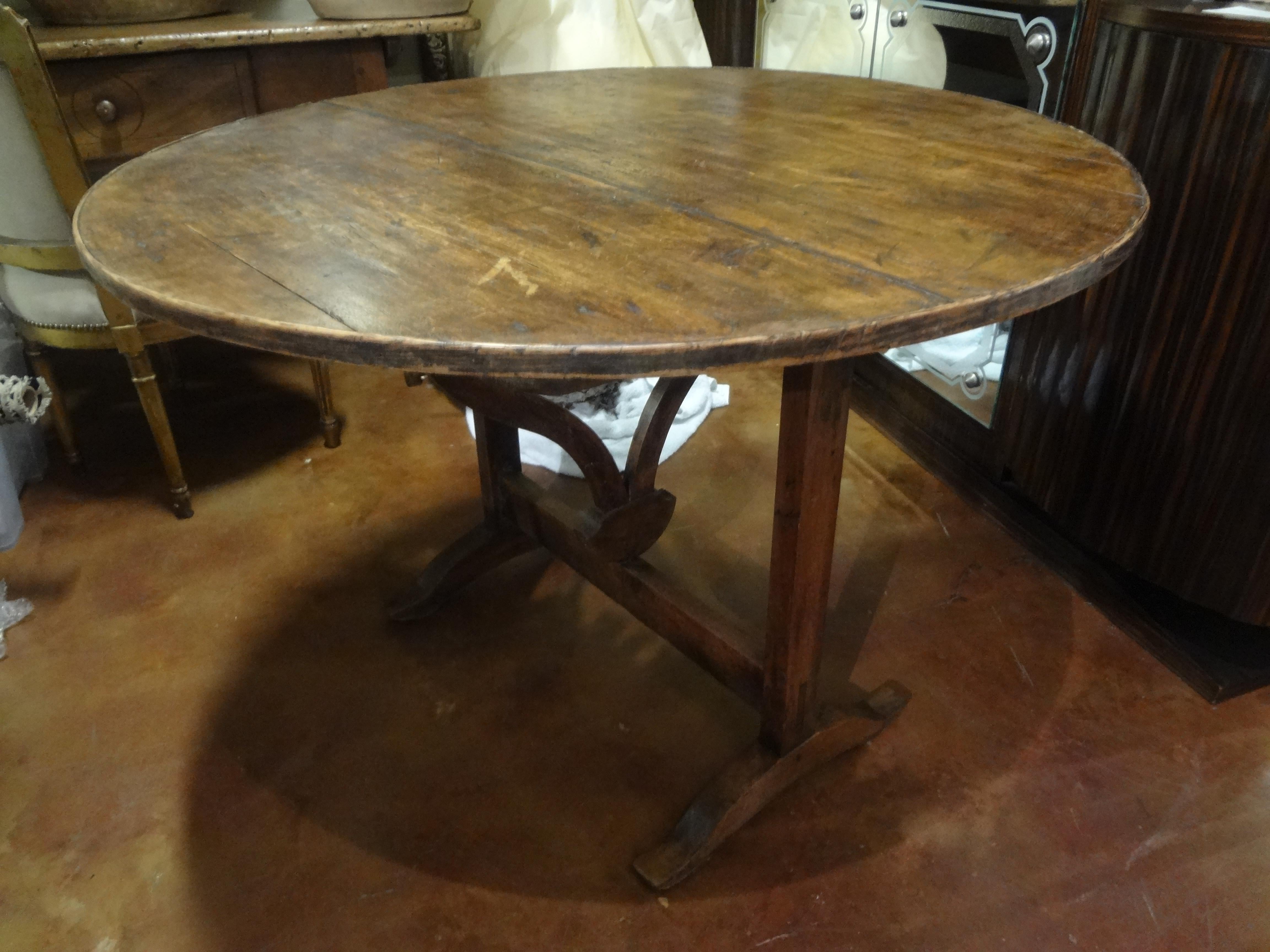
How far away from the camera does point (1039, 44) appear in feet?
5.35

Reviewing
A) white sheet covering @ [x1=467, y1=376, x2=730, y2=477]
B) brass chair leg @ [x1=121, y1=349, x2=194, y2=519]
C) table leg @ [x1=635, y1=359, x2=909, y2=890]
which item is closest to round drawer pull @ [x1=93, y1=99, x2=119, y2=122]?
brass chair leg @ [x1=121, y1=349, x2=194, y2=519]

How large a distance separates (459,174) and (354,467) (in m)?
1.21

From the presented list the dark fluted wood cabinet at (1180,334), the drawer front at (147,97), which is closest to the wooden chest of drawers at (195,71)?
the drawer front at (147,97)

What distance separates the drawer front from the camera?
5.63 ft

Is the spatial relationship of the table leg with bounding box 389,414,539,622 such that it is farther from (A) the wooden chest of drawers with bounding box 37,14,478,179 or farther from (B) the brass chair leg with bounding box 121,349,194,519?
(A) the wooden chest of drawers with bounding box 37,14,478,179

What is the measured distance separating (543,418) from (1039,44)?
1123 mm

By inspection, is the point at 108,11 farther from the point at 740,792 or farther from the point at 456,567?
the point at 740,792

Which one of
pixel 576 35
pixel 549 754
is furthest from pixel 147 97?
pixel 549 754

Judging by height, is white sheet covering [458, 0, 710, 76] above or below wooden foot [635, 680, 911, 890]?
above

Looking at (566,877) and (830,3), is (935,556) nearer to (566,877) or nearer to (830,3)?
(566,877)

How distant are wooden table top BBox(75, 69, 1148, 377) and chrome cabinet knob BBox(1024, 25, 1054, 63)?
1.08ft

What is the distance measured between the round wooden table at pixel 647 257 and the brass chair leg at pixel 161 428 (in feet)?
2.11

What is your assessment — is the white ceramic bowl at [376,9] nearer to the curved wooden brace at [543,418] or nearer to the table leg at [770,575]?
the table leg at [770,575]

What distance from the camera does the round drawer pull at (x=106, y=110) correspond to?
67.9 inches
